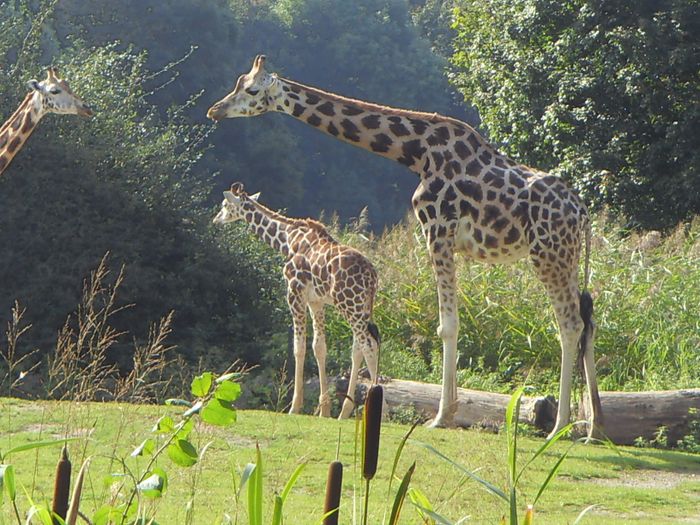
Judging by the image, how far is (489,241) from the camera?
11.0 metres

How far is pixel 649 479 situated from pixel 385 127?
391 centimetres

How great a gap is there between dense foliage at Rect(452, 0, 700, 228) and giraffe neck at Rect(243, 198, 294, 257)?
29.1 feet

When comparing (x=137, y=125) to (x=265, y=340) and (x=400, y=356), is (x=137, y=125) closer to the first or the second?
(x=265, y=340)

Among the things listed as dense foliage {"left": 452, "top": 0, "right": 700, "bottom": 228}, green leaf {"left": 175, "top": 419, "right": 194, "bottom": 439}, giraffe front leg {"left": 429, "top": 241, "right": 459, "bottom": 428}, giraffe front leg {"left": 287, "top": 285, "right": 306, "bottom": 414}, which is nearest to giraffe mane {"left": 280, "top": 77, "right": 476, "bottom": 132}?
giraffe front leg {"left": 429, "top": 241, "right": 459, "bottom": 428}

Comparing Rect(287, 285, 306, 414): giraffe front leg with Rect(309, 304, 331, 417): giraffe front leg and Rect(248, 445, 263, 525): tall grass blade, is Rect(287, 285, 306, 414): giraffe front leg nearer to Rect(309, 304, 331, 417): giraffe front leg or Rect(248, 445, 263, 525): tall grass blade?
Rect(309, 304, 331, 417): giraffe front leg

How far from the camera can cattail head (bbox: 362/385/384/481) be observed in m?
2.60

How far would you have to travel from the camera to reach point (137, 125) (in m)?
19.2

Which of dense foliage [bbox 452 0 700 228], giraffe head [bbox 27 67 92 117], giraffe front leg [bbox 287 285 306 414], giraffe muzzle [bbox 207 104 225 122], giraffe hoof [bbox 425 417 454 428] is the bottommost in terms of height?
giraffe hoof [bbox 425 417 454 428]

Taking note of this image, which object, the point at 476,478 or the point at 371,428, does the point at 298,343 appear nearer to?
the point at 476,478

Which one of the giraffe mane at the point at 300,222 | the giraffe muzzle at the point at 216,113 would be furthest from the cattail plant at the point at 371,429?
the giraffe mane at the point at 300,222

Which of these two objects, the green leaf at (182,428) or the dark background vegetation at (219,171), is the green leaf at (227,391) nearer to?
the green leaf at (182,428)

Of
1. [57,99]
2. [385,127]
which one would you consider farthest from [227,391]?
[57,99]

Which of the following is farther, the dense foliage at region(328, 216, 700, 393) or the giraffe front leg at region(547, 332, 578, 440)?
the dense foliage at region(328, 216, 700, 393)

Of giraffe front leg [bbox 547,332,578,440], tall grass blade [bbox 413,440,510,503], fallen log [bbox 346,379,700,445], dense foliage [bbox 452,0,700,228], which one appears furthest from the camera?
dense foliage [bbox 452,0,700,228]
